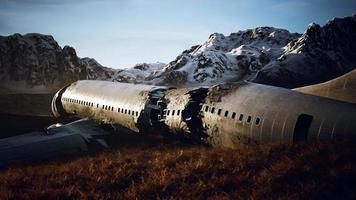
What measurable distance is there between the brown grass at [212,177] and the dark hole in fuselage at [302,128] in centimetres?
108

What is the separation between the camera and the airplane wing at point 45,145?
19859 mm

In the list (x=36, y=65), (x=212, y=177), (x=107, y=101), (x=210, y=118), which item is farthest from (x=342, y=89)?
(x=36, y=65)

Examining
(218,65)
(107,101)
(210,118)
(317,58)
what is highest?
(317,58)

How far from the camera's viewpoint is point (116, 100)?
3044 cm

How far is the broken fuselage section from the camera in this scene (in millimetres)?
16203

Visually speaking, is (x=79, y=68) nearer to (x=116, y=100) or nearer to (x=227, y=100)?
(x=116, y=100)

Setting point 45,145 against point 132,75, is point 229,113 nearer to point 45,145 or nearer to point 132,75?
point 45,145

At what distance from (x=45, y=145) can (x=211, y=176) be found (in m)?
12.5

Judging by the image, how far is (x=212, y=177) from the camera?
525 inches

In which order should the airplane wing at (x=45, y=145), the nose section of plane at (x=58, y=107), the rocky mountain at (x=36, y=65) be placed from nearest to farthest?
the airplane wing at (x=45, y=145), the nose section of plane at (x=58, y=107), the rocky mountain at (x=36, y=65)

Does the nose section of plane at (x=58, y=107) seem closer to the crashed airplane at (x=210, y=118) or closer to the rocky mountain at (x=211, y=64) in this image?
the crashed airplane at (x=210, y=118)

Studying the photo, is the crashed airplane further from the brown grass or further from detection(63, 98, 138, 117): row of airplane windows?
the brown grass

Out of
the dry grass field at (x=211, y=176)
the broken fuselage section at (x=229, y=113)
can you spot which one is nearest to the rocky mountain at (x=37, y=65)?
the broken fuselage section at (x=229, y=113)

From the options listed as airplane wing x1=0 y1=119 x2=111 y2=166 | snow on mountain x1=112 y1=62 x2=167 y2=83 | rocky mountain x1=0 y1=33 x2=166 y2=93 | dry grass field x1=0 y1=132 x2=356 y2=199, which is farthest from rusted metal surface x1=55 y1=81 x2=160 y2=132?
snow on mountain x1=112 y1=62 x2=167 y2=83
